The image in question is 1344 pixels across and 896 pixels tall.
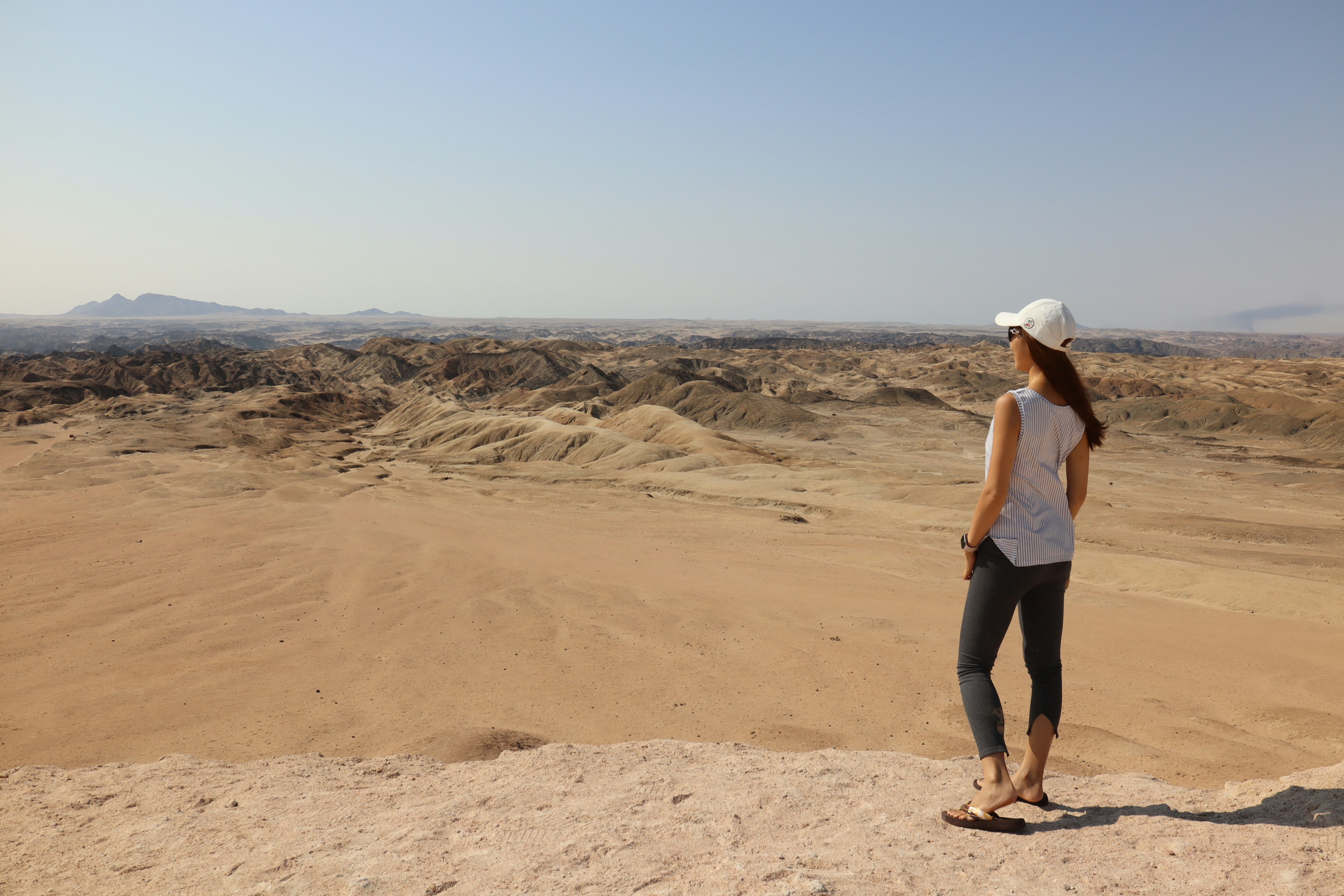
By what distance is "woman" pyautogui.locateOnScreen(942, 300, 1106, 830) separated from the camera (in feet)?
8.82

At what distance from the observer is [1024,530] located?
2.68m

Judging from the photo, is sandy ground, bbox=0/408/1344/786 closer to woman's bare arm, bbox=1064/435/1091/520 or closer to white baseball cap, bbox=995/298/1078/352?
woman's bare arm, bbox=1064/435/1091/520

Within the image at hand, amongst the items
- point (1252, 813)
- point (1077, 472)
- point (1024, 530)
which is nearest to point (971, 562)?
point (1024, 530)

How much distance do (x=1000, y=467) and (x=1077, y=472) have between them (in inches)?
16.4

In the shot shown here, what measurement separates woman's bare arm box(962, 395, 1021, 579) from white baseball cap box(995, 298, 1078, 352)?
26 cm

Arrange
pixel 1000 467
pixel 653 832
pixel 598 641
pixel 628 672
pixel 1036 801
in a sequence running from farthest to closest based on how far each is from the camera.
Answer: pixel 598 641 → pixel 628 672 → pixel 1036 801 → pixel 653 832 → pixel 1000 467

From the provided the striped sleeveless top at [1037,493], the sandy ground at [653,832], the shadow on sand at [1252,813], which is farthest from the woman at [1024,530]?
the sandy ground at [653,832]

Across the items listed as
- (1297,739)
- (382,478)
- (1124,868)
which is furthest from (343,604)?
(382,478)

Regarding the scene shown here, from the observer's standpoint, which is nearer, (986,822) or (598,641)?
(986,822)

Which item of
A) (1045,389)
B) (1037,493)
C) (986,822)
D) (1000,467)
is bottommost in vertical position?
(986,822)

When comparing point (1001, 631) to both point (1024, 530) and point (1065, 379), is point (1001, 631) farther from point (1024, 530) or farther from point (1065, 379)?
point (1065, 379)

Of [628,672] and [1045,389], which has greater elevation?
[1045,389]

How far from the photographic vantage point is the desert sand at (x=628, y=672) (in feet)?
8.93

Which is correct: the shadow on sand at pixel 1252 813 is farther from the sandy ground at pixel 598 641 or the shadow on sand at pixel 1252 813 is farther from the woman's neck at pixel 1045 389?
the woman's neck at pixel 1045 389
